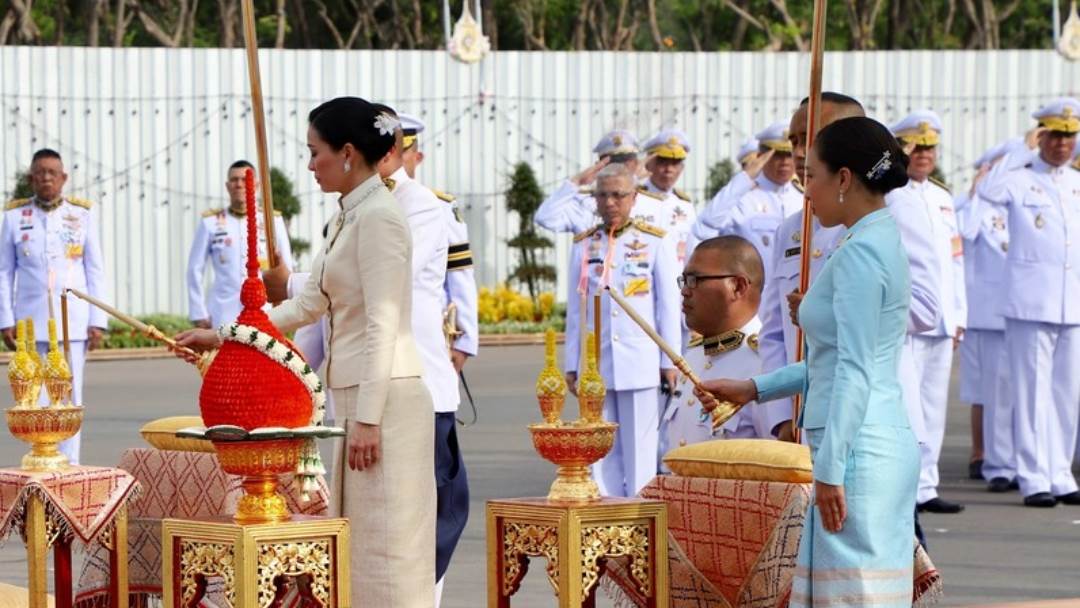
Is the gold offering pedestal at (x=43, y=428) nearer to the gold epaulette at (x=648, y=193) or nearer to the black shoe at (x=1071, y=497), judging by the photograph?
the black shoe at (x=1071, y=497)

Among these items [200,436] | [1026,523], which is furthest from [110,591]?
[1026,523]

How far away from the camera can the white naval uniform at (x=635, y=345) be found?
10531 millimetres

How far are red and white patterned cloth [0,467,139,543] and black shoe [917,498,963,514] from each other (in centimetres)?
525

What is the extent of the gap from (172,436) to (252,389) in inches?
69.6

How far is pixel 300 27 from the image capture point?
1564 inches

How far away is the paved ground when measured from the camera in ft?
27.0

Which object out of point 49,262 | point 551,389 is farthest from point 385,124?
point 49,262

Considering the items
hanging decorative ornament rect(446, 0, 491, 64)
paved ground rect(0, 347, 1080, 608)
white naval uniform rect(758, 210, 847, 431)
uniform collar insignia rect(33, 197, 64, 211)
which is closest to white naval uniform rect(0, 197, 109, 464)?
uniform collar insignia rect(33, 197, 64, 211)

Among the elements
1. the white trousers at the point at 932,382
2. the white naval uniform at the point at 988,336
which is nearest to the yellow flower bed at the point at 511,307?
the white naval uniform at the point at 988,336

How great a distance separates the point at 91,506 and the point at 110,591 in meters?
0.40

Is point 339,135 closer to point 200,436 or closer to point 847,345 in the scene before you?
point 200,436

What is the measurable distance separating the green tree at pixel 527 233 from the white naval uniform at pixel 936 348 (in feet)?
43.7

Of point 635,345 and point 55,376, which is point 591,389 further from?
point 635,345

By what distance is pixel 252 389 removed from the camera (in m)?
5.20
